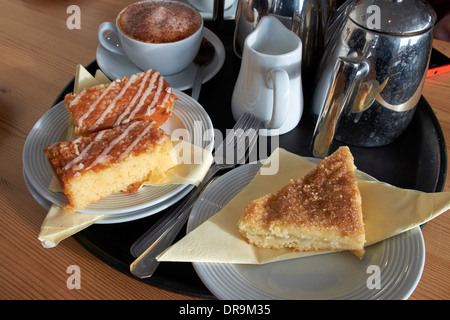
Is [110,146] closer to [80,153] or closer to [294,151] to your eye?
[80,153]

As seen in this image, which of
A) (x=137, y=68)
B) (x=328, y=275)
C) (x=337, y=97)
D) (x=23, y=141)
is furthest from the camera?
(x=137, y=68)

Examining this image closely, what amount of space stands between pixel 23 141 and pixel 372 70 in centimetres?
60

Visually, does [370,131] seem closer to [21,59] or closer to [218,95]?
[218,95]

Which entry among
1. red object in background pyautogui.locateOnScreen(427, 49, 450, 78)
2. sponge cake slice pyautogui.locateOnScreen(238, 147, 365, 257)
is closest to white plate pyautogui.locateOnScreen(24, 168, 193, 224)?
sponge cake slice pyautogui.locateOnScreen(238, 147, 365, 257)

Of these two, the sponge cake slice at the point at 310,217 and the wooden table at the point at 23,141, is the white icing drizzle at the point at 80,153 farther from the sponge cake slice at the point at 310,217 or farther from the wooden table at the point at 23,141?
the sponge cake slice at the point at 310,217

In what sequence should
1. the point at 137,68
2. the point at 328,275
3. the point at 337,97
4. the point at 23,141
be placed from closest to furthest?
the point at 328,275 < the point at 337,97 < the point at 23,141 < the point at 137,68

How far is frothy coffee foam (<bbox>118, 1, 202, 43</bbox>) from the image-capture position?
2.42 ft

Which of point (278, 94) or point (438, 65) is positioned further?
point (438, 65)

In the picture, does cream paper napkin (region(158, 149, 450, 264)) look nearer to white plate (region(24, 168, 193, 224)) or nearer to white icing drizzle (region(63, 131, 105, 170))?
white plate (region(24, 168, 193, 224))

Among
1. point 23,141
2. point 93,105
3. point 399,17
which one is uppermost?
point 399,17

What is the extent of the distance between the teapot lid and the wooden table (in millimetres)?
264

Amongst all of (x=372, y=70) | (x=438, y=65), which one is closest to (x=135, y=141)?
(x=372, y=70)

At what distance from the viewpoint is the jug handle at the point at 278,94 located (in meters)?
0.59

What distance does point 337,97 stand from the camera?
58 cm
